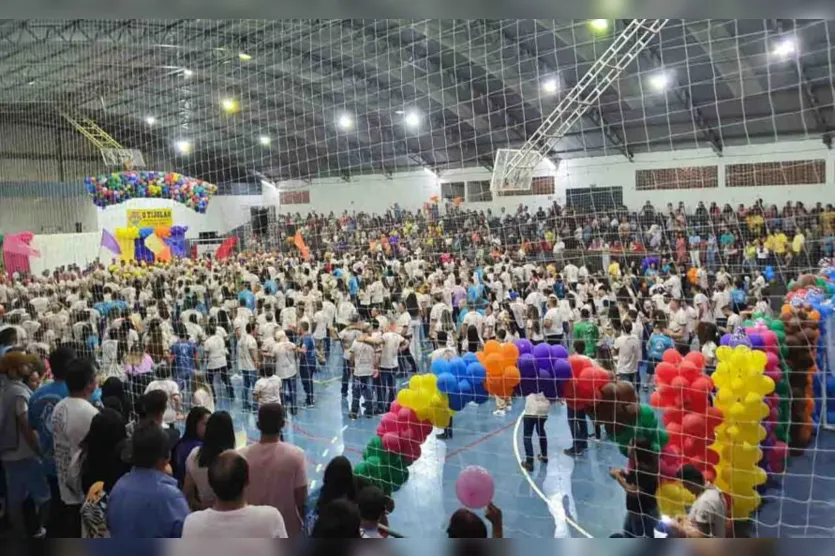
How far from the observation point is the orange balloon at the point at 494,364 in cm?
387

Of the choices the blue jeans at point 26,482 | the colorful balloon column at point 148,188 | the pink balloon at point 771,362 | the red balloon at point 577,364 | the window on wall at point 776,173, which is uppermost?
the colorful balloon column at point 148,188

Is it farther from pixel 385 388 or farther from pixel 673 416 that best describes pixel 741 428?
pixel 385 388

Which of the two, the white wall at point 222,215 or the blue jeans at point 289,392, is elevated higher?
the white wall at point 222,215

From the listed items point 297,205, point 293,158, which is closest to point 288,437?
point 293,158

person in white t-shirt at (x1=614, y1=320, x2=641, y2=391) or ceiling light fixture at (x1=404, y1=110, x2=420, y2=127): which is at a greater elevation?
ceiling light fixture at (x1=404, y1=110, x2=420, y2=127)

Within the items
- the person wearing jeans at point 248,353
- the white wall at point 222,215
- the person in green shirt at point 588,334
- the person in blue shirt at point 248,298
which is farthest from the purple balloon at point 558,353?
the white wall at point 222,215

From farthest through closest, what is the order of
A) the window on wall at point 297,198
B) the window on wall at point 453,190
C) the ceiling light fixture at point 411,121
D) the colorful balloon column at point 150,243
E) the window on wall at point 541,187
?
the window on wall at point 297,198, the window on wall at point 453,190, the window on wall at point 541,187, the colorful balloon column at point 150,243, the ceiling light fixture at point 411,121

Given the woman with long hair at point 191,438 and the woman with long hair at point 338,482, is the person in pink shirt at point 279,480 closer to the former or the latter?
the woman with long hair at point 338,482

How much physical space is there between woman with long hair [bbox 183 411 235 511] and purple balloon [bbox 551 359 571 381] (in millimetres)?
2009

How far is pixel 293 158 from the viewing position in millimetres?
15945

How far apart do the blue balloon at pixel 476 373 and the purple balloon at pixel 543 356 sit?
320 mm

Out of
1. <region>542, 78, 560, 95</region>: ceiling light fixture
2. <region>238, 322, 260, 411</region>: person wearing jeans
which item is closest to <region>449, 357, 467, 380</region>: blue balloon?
<region>238, 322, 260, 411</region>: person wearing jeans

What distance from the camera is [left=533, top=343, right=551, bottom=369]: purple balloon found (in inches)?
149

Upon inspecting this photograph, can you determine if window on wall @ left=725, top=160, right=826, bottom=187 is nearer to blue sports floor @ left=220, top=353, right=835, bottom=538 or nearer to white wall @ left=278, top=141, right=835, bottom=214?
white wall @ left=278, top=141, right=835, bottom=214
